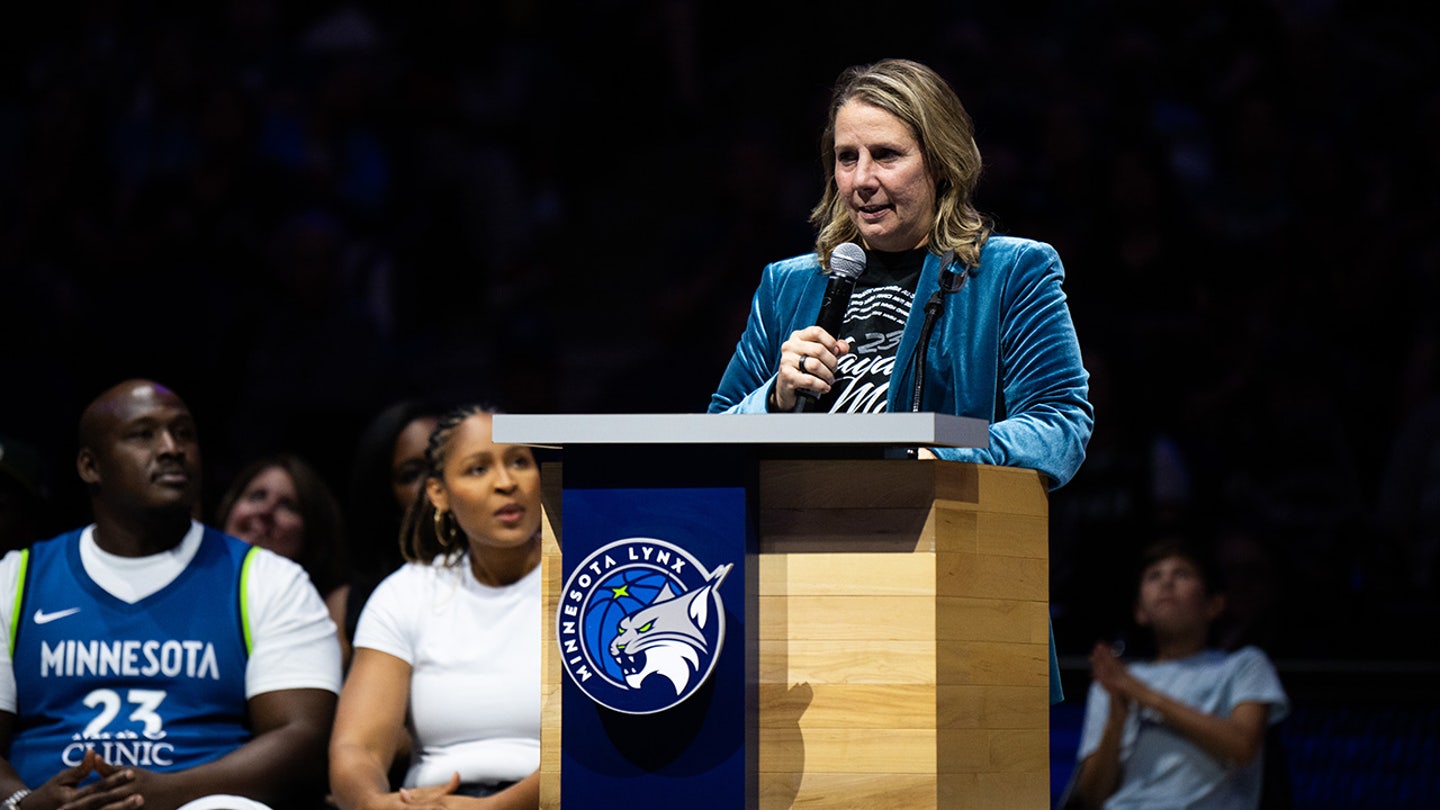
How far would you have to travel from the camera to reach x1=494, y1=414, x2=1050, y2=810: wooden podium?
227cm

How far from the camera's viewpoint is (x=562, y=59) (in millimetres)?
8914

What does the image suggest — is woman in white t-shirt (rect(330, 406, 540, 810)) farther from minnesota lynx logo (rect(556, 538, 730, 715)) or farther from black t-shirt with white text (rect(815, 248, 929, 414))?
minnesota lynx logo (rect(556, 538, 730, 715))

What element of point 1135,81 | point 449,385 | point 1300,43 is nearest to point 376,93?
point 449,385

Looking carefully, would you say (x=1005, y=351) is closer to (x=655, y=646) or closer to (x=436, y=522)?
(x=655, y=646)

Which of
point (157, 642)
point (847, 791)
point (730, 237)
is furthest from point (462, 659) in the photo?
point (730, 237)

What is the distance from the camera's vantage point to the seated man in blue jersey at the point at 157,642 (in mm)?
3842

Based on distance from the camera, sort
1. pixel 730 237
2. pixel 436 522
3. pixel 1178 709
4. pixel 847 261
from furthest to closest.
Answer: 1. pixel 730 237
2. pixel 1178 709
3. pixel 436 522
4. pixel 847 261

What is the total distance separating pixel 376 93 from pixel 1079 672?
15.9 feet

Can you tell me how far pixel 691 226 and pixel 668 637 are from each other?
5.64 metres

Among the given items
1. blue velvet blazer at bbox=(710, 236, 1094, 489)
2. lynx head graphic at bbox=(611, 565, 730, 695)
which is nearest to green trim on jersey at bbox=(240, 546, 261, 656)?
blue velvet blazer at bbox=(710, 236, 1094, 489)

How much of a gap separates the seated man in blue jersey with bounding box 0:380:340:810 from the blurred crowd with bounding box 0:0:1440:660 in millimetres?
950

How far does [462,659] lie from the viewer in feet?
12.7

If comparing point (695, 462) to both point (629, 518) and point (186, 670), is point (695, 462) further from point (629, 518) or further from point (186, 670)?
point (186, 670)

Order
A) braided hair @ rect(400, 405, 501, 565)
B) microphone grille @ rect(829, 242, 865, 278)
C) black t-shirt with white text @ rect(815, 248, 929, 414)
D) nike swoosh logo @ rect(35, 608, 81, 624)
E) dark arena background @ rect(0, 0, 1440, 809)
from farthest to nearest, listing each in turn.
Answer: dark arena background @ rect(0, 0, 1440, 809)
braided hair @ rect(400, 405, 501, 565)
nike swoosh logo @ rect(35, 608, 81, 624)
black t-shirt with white text @ rect(815, 248, 929, 414)
microphone grille @ rect(829, 242, 865, 278)
